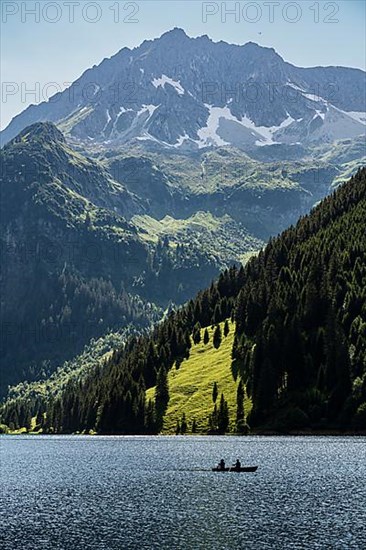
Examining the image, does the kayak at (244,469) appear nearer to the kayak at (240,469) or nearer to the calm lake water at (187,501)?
the kayak at (240,469)

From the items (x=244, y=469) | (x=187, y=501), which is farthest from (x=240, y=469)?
(x=187, y=501)

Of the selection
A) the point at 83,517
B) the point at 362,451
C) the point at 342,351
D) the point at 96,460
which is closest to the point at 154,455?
the point at 96,460

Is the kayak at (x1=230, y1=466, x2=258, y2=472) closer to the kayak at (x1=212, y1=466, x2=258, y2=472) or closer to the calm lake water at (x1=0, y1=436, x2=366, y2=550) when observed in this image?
the kayak at (x1=212, y1=466, x2=258, y2=472)

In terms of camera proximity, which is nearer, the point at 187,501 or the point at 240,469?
the point at 187,501

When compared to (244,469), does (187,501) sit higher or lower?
lower

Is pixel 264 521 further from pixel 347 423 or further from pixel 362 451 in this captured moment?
pixel 347 423

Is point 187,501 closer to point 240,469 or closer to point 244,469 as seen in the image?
point 240,469

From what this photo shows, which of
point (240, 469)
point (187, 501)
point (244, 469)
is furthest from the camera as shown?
point (244, 469)

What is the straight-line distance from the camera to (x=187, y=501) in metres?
94.8

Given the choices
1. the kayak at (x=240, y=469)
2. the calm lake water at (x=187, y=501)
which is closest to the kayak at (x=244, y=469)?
the kayak at (x=240, y=469)

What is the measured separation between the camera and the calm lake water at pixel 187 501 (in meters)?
71.3

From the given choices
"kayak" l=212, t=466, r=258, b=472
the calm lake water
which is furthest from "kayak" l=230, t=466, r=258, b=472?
the calm lake water

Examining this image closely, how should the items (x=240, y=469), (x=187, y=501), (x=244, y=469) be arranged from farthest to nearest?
(x=244, y=469)
(x=240, y=469)
(x=187, y=501)

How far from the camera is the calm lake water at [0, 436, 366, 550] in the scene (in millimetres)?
71312
